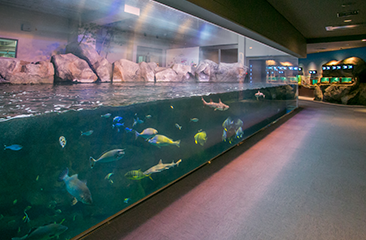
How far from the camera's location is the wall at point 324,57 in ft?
37.4

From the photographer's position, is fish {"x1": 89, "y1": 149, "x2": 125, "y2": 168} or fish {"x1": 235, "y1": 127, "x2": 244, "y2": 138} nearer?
fish {"x1": 89, "y1": 149, "x2": 125, "y2": 168}

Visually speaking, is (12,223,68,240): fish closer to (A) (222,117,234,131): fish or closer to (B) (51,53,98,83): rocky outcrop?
(B) (51,53,98,83): rocky outcrop

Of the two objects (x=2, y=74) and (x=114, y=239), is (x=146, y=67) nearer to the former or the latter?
(x=2, y=74)

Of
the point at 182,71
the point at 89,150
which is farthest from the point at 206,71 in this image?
the point at 89,150

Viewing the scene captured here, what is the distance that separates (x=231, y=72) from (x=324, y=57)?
48.3ft

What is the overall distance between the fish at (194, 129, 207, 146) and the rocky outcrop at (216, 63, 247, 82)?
77 centimetres

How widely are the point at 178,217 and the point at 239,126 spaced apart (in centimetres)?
234

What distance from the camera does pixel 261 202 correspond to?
1913 mm

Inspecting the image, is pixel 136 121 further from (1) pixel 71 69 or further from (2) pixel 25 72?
(2) pixel 25 72

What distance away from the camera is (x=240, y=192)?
2.10m

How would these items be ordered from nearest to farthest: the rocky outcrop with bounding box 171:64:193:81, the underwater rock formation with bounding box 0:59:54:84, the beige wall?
the underwater rock formation with bounding box 0:59:54:84 → the rocky outcrop with bounding box 171:64:193:81 → the beige wall

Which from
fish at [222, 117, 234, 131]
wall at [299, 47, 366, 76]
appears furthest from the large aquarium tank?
wall at [299, 47, 366, 76]

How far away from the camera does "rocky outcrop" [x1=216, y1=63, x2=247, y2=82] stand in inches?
108

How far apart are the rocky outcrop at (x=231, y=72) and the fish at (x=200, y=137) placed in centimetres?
77
